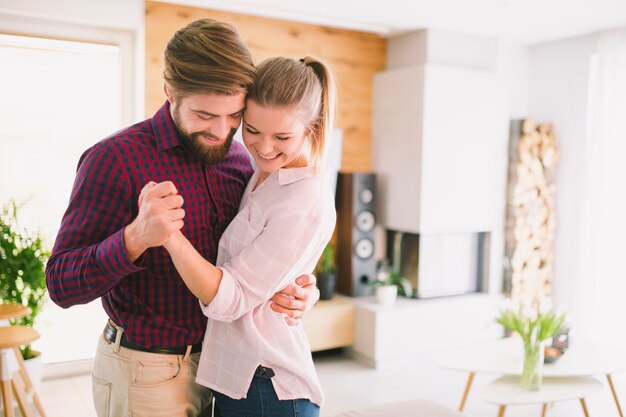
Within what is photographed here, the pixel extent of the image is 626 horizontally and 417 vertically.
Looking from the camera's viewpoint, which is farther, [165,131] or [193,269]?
[165,131]

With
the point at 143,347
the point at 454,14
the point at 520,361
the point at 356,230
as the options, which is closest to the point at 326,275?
the point at 356,230

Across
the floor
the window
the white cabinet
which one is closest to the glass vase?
the floor

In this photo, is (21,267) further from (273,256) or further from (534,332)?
(534,332)

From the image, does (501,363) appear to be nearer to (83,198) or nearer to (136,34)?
(83,198)

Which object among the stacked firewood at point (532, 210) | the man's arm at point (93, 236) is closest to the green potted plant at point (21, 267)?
the man's arm at point (93, 236)

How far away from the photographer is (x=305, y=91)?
1.33 meters

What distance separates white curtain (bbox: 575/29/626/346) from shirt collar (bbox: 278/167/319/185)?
3.86 m

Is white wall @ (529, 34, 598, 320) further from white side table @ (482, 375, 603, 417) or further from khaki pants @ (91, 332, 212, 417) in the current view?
khaki pants @ (91, 332, 212, 417)

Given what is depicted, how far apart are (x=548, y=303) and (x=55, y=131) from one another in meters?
3.15

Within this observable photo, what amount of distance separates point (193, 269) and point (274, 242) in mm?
203

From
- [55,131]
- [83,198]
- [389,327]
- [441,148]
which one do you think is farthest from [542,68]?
[83,198]

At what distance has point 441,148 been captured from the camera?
439 cm

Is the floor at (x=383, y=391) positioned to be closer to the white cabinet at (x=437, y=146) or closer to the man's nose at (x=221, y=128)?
the white cabinet at (x=437, y=146)

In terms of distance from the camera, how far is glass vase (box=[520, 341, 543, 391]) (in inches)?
113
